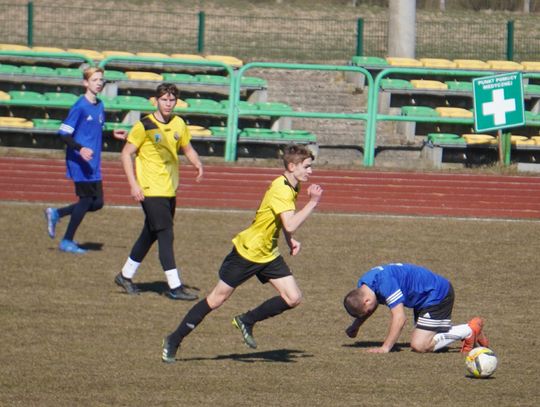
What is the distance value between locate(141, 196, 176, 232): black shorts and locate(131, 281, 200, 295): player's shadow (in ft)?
2.72

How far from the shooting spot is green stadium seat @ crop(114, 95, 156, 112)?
1897cm

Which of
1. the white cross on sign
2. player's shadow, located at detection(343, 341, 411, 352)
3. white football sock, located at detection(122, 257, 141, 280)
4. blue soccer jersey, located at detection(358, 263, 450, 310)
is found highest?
the white cross on sign

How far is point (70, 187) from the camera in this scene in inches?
691

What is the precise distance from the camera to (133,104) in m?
19.2

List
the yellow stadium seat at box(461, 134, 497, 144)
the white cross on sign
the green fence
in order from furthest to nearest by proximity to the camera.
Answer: the green fence
the yellow stadium seat at box(461, 134, 497, 144)
the white cross on sign

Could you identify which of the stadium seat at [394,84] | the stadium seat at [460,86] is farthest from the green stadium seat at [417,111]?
the stadium seat at [460,86]

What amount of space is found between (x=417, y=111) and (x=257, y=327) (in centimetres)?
1090

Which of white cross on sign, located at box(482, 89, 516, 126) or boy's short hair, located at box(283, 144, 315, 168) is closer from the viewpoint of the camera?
boy's short hair, located at box(283, 144, 315, 168)

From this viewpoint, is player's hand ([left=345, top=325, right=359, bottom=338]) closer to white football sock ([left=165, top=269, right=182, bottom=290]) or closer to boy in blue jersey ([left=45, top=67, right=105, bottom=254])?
white football sock ([left=165, top=269, right=182, bottom=290])

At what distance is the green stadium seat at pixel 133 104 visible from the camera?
19.0m

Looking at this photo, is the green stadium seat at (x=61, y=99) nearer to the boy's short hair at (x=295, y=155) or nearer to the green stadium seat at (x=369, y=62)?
the green stadium seat at (x=369, y=62)

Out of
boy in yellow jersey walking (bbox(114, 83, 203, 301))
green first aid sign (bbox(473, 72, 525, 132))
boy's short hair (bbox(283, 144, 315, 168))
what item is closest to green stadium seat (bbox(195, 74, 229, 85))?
green first aid sign (bbox(473, 72, 525, 132))

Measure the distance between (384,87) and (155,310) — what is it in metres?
11.6

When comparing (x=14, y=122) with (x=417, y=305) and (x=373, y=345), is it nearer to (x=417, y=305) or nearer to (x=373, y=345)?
(x=373, y=345)
